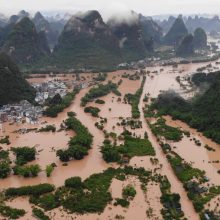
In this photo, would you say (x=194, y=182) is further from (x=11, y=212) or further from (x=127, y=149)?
(x=11, y=212)

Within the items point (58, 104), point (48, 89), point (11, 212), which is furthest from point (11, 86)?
point (11, 212)

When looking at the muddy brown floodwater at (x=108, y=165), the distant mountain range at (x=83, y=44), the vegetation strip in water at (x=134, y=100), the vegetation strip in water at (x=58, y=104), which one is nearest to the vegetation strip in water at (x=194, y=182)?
the muddy brown floodwater at (x=108, y=165)

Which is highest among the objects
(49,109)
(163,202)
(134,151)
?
(49,109)

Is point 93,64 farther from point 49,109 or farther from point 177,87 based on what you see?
point 49,109

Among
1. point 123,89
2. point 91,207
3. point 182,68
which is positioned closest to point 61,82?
point 123,89

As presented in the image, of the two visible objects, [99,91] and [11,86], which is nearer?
[11,86]

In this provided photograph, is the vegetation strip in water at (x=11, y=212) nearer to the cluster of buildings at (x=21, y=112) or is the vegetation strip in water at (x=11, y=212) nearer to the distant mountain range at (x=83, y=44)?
the cluster of buildings at (x=21, y=112)
